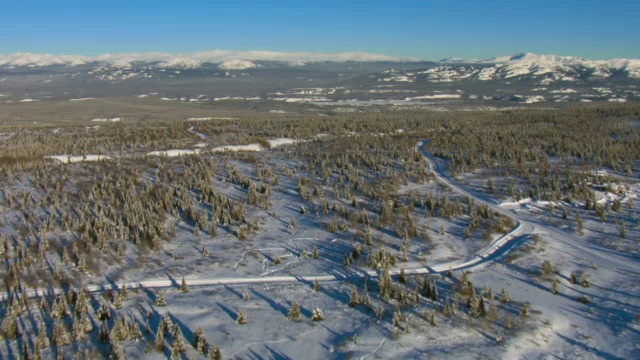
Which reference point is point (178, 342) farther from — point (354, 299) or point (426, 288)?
point (426, 288)

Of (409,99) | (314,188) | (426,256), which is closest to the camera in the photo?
(426,256)

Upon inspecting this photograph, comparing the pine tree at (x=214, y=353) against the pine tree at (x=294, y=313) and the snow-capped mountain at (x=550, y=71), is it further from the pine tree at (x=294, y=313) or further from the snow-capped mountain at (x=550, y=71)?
the snow-capped mountain at (x=550, y=71)

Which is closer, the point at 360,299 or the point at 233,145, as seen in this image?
the point at 360,299

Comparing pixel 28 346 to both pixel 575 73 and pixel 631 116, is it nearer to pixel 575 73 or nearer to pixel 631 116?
pixel 631 116

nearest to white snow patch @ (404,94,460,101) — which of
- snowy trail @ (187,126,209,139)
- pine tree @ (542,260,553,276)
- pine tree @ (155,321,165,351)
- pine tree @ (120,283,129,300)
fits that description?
snowy trail @ (187,126,209,139)

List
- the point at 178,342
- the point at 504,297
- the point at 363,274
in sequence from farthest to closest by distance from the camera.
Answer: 1. the point at 363,274
2. the point at 504,297
3. the point at 178,342

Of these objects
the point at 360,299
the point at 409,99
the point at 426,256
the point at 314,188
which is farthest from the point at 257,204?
the point at 409,99

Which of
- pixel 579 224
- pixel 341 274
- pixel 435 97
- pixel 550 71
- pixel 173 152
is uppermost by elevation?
pixel 550 71

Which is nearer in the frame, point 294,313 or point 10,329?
point 10,329

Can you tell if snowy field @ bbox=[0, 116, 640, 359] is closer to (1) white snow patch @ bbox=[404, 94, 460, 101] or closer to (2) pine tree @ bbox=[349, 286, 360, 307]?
(2) pine tree @ bbox=[349, 286, 360, 307]

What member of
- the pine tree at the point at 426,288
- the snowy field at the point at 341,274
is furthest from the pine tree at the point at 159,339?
the pine tree at the point at 426,288

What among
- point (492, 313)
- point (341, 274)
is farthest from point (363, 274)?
point (492, 313)
